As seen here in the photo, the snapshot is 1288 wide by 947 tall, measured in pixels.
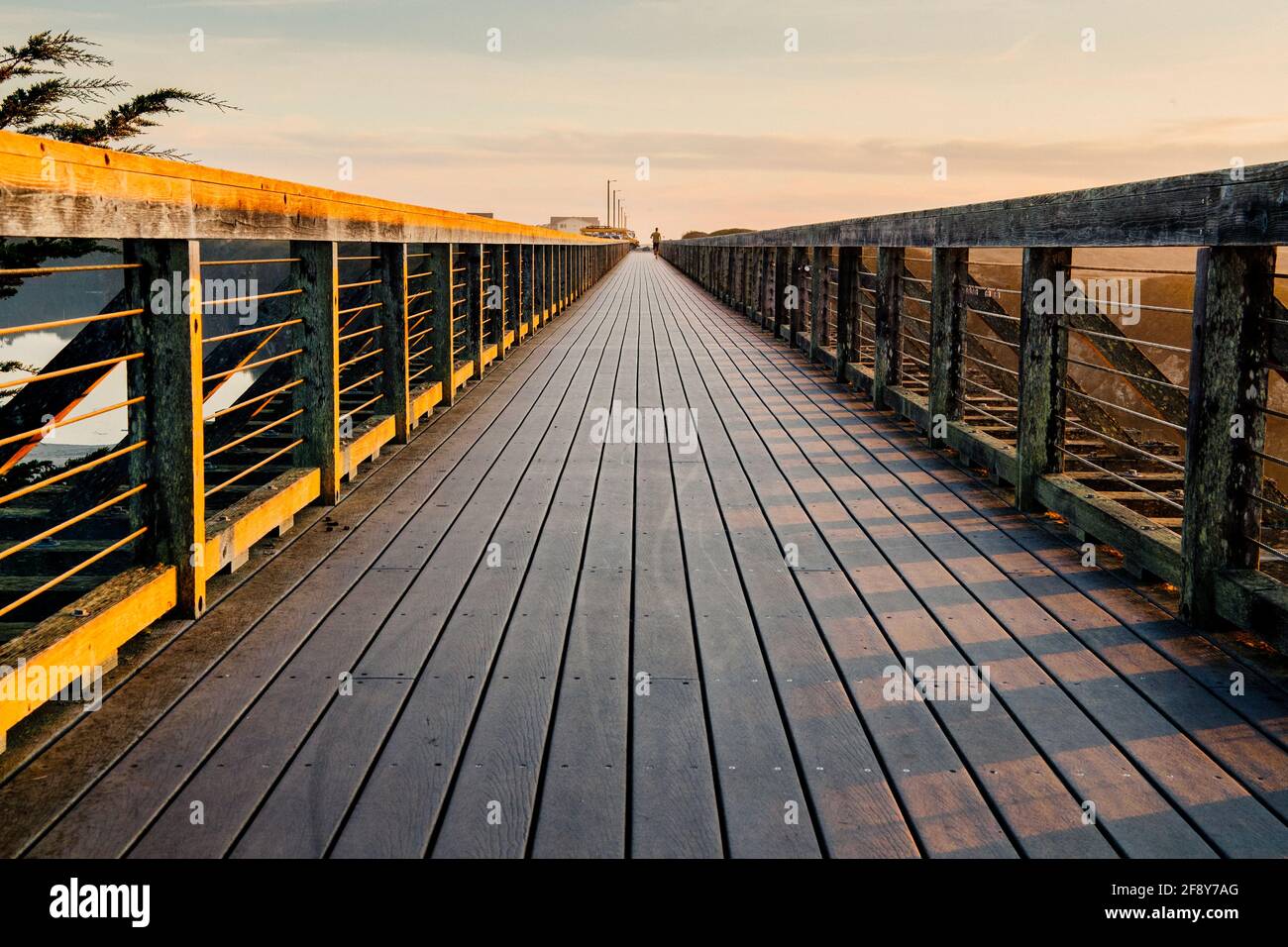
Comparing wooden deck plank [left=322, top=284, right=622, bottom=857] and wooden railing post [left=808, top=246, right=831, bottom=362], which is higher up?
wooden railing post [left=808, top=246, right=831, bottom=362]

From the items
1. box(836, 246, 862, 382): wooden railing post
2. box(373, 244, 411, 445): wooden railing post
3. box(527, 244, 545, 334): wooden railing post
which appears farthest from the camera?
box(527, 244, 545, 334): wooden railing post

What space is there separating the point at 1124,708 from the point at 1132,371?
2.87 m

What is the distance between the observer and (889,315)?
23.7 feet

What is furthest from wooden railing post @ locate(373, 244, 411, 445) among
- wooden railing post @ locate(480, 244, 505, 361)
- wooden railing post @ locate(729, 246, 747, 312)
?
wooden railing post @ locate(729, 246, 747, 312)

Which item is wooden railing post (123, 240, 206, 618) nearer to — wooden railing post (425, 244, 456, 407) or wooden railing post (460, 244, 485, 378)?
wooden railing post (425, 244, 456, 407)

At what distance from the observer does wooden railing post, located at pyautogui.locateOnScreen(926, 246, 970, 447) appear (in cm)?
584

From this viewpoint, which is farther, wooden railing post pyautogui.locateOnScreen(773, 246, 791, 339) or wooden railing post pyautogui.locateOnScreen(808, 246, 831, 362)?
wooden railing post pyautogui.locateOnScreen(773, 246, 791, 339)

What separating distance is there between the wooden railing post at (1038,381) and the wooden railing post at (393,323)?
296 cm

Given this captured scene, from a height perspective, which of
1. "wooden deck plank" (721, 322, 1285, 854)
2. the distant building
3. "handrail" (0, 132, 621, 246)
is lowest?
"wooden deck plank" (721, 322, 1285, 854)

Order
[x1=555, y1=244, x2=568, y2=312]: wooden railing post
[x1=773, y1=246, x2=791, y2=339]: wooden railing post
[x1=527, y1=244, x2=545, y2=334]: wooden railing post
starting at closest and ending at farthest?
[x1=527, y1=244, x2=545, y2=334]: wooden railing post → [x1=773, y1=246, x2=791, y2=339]: wooden railing post → [x1=555, y1=244, x2=568, y2=312]: wooden railing post

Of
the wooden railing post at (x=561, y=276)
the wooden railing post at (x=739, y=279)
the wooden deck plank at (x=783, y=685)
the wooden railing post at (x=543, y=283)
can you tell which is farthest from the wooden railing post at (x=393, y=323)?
the wooden railing post at (x=739, y=279)

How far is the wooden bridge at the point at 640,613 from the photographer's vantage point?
7.09 ft

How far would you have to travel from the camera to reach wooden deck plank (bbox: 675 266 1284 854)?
6.98ft

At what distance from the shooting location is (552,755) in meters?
2.38
